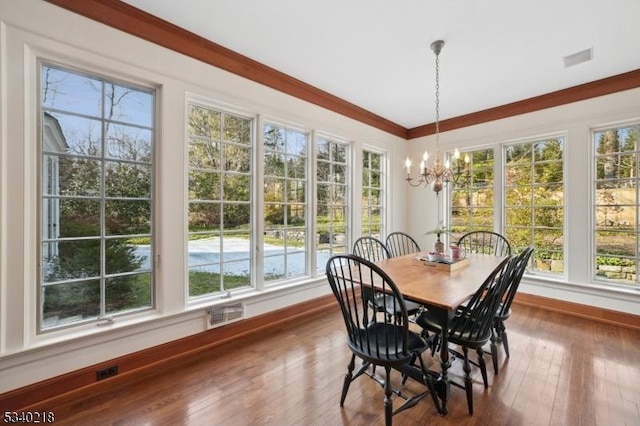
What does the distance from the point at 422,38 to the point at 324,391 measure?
3.06 metres

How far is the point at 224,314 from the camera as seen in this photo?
8.84 ft

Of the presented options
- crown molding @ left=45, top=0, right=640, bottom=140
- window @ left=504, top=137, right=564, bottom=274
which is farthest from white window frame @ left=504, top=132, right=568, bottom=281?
crown molding @ left=45, top=0, right=640, bottom=140

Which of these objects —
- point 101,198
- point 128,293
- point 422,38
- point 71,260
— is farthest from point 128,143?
point 422,38

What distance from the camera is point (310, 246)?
11.8 ft

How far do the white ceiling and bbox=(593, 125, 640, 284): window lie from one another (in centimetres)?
84

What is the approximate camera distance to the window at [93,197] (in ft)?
6.48

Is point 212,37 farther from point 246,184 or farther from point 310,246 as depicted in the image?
point 310,246

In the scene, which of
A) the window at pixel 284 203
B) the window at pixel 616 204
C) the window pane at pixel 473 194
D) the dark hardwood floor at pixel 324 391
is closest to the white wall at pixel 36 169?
the dark hardwood floor at pixel 324 391

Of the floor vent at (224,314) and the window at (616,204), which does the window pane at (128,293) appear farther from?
the window at (616,204)

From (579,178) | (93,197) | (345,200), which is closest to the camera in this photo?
(93,197)

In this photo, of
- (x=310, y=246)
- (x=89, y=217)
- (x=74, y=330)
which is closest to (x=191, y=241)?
(x=89, y=217)

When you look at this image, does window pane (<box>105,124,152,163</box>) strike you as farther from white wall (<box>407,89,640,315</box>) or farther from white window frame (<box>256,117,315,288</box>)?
white wall (<box>407,89,640,315</box>)

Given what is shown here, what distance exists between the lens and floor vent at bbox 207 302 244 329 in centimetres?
261

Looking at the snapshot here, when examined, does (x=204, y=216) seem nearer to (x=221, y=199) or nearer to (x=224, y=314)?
(x=221, y=199)
